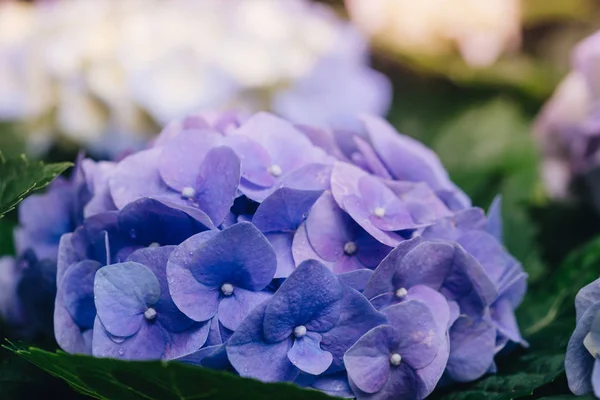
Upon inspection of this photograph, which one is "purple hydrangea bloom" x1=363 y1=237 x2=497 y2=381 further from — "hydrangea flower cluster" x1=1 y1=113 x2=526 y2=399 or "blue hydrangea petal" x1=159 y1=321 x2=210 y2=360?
"blue hydrangea petal" x1=159 y1=321 x2=210 y2=360

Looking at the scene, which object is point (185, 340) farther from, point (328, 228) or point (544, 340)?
point (544, 340)

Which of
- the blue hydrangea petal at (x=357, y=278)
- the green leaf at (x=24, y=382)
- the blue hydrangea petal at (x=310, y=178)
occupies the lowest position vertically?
the green leaf at (x=24, y=382)

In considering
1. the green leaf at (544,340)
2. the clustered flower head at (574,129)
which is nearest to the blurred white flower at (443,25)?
the clustered flower head at (574,129)

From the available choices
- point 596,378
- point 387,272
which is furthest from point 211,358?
point 596,378

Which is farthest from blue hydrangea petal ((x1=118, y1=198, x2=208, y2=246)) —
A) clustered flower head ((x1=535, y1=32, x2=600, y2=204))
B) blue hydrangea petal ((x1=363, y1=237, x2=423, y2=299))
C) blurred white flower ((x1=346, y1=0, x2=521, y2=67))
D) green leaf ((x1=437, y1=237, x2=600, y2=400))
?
blurred white flower ((x1=346, y1=0, x2=521, y2=67))

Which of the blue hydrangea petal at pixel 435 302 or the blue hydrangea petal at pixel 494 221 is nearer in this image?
the blue hydrangea petal at pixel 435 302

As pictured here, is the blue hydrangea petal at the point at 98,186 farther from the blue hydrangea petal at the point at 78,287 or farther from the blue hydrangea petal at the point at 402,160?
the blue hydrangea petal at the point at 402,160
